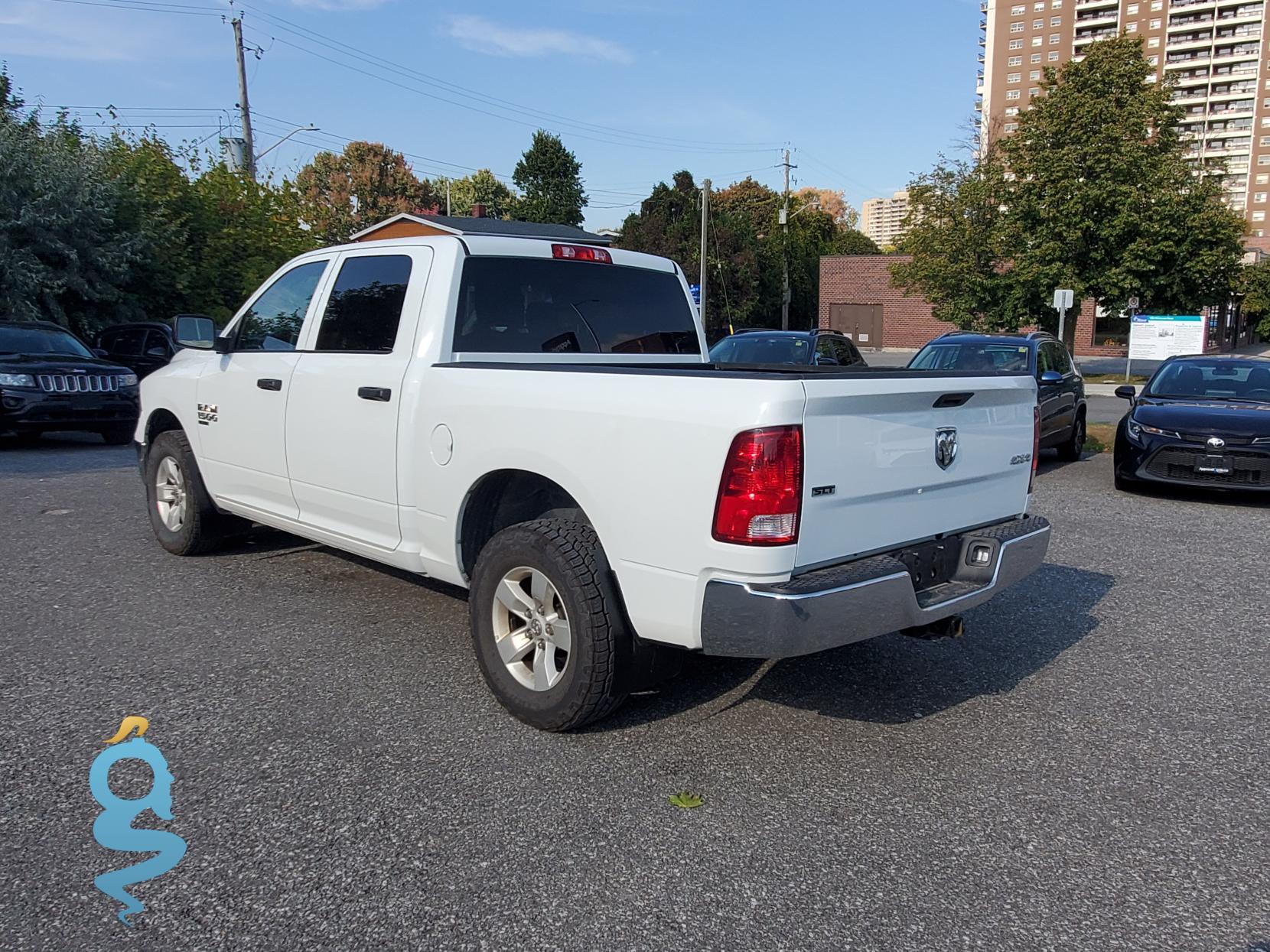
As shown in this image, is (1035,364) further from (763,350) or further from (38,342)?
(38,342)

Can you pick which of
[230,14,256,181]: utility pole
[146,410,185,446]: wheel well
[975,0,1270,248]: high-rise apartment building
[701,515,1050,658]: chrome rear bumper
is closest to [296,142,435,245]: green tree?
[230,14,256,181]: utility pole

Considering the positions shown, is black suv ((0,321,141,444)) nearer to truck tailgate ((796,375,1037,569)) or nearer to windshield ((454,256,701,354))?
windshield ((454,256,701,354))

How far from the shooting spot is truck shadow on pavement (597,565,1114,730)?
13.8ft

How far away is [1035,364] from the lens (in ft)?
39.5

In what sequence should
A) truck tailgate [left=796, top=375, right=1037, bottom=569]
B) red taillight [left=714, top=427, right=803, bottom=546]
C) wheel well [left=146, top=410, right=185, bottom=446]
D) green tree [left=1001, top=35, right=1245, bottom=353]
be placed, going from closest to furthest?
red taillight [left=714, top=427, right=803, bottom=546], truck tailgate [left=796, top=375, right=1037, bottom=569], wheel well [left=146, top=410, right=185, bottom=446], green tree [left=1001, top=35, right=1245, bottom=353]

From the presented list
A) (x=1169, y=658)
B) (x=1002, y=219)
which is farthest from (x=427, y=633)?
(x=1002, y=219)

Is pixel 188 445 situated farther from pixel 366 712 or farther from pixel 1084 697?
pixel 1084 697

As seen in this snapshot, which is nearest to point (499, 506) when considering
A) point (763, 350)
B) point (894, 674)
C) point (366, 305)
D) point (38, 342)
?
point (366, 305)

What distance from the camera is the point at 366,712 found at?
4.05 metres

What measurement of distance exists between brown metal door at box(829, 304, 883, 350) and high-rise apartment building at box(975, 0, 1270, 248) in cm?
7420

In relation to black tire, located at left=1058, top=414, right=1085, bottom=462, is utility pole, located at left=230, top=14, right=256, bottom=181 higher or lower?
higher

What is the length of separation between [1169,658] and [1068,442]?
8.46 metres

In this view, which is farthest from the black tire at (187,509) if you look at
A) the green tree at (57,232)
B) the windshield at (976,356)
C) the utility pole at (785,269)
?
the utility pole at (785,269)

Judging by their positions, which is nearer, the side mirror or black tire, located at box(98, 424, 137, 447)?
the side mirror
